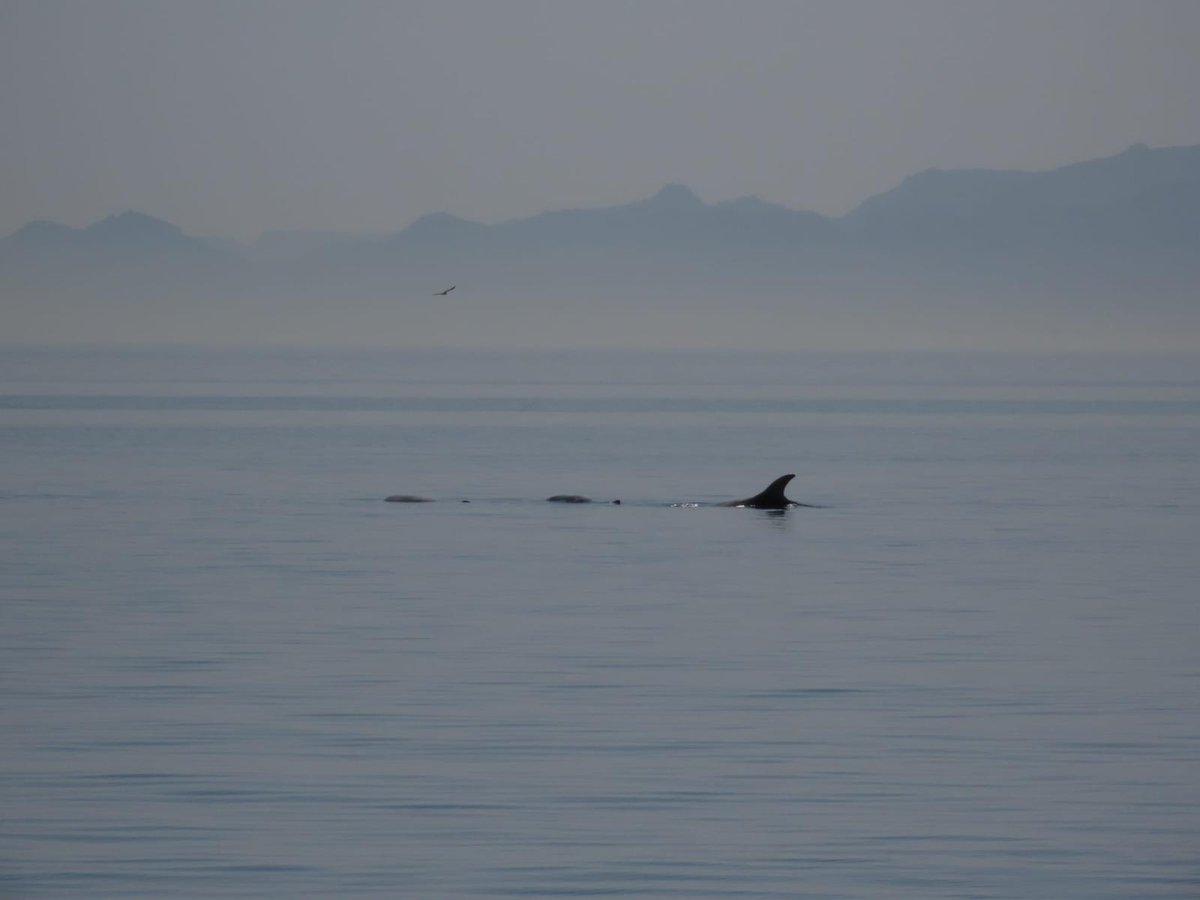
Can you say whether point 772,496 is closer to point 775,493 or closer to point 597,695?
point 775,493

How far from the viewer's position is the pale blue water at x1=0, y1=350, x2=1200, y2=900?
15102 millimetres

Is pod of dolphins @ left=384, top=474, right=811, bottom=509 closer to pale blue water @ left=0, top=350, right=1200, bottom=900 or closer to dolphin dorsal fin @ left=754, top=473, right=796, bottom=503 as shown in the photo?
dolphin dorsal fin @ left=754, top=473, right=796, bottom=503

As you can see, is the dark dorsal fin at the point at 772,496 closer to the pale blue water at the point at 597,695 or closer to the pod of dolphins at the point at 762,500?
the pod of dolphins at the point at 762,500

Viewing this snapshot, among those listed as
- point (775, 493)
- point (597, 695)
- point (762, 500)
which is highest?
point (775, 493)

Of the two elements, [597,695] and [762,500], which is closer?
[597,695]

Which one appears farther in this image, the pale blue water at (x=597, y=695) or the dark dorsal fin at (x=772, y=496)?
the dark dorsal fin at (x=772, y=496)

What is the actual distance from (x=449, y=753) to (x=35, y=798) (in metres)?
3.35

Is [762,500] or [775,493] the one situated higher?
[775,493]

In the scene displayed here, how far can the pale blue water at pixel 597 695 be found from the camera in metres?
15.1

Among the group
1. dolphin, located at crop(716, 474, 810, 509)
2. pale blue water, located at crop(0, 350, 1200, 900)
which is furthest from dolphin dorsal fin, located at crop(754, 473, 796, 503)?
pale blue water, located at crop(0, 350, 1200, 900)

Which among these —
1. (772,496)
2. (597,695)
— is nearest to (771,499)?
(772,496)

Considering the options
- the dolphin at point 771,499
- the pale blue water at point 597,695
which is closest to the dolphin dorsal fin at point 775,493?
the dolphin at point 771,499

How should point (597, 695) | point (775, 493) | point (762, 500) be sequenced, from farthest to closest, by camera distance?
point (762, 500), point (775, 493), point (597, 695)

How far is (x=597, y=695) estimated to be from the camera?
21203 millimetres
